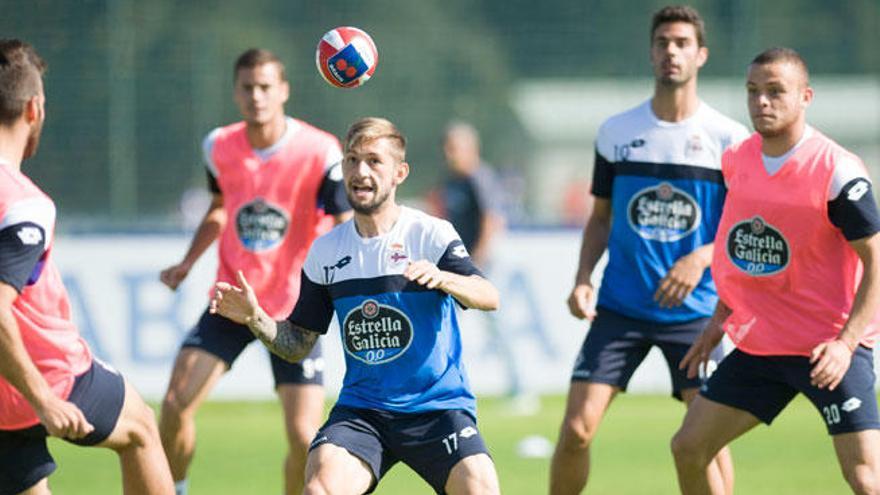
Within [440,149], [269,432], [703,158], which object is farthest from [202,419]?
[703,158]

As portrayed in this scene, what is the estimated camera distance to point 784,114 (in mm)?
7320

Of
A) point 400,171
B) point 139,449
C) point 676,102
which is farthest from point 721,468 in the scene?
point 139,449

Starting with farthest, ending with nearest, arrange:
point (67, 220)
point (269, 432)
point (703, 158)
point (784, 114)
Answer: point (67, 220) → point (269, 432) → point (703, 158) → point (784, 114)

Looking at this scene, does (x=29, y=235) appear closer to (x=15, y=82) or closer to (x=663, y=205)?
(x=15, y=82)

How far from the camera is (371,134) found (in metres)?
7.00

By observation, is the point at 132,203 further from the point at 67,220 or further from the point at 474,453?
the point at 474,453

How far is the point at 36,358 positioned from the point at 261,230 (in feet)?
9.69

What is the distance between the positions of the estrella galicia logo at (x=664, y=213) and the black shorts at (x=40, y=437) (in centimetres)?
332

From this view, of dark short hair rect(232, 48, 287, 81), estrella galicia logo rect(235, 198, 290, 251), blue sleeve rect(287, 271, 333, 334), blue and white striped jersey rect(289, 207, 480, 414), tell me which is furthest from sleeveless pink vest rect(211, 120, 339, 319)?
blue and white striped jersey rect(289, 207, 480, 414)

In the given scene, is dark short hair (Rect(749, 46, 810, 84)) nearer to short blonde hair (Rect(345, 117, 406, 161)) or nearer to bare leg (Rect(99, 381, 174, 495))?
short blonde hair (Rect(345, 117, 406, 161))

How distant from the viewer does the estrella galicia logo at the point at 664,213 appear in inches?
338

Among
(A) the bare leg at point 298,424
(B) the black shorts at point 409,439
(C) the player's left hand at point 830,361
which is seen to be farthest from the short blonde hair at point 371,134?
(A) the bare leg at point 298,424

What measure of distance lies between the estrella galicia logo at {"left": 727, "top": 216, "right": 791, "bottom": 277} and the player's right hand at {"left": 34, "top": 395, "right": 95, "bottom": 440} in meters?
3.27

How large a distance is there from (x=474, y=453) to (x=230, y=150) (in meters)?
3.55
